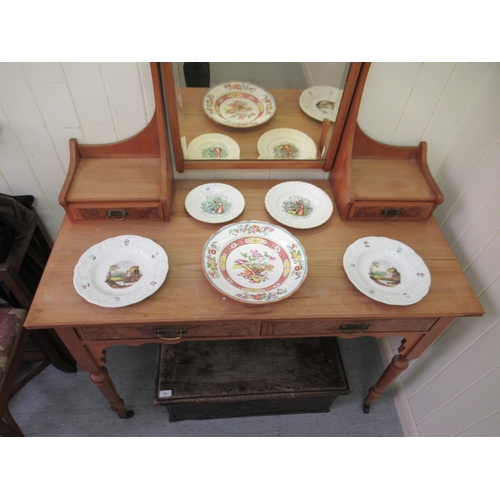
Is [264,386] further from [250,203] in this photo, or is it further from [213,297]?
[250,203]

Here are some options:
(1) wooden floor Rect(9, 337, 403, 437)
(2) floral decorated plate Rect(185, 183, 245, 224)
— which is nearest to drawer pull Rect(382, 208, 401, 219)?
(2) floral decorated plate Rect(185, 183, 245, 224)

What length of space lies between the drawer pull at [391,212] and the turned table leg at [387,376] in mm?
499

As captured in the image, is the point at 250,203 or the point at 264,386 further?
the point at 264,386

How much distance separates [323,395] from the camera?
1525mm

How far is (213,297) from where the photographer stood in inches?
44.7

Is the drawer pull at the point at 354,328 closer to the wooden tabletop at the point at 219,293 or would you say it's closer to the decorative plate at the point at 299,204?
the wooden tabletop at the point at 219,293

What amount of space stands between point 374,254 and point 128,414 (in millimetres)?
1216

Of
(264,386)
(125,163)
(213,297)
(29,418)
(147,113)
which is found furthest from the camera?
(29,418)

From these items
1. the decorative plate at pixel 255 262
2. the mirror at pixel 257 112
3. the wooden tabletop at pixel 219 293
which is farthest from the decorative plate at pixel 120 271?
the mirror at pixel 257 112

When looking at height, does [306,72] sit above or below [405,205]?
above

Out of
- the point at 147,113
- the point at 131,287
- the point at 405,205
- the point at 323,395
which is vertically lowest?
the point at 323,395

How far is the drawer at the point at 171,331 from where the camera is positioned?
3.77 ft

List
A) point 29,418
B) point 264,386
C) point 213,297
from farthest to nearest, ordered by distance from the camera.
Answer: point 29,418, point 264,386, point 213,297

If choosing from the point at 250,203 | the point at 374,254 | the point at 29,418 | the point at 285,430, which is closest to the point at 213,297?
the point at 250,203
